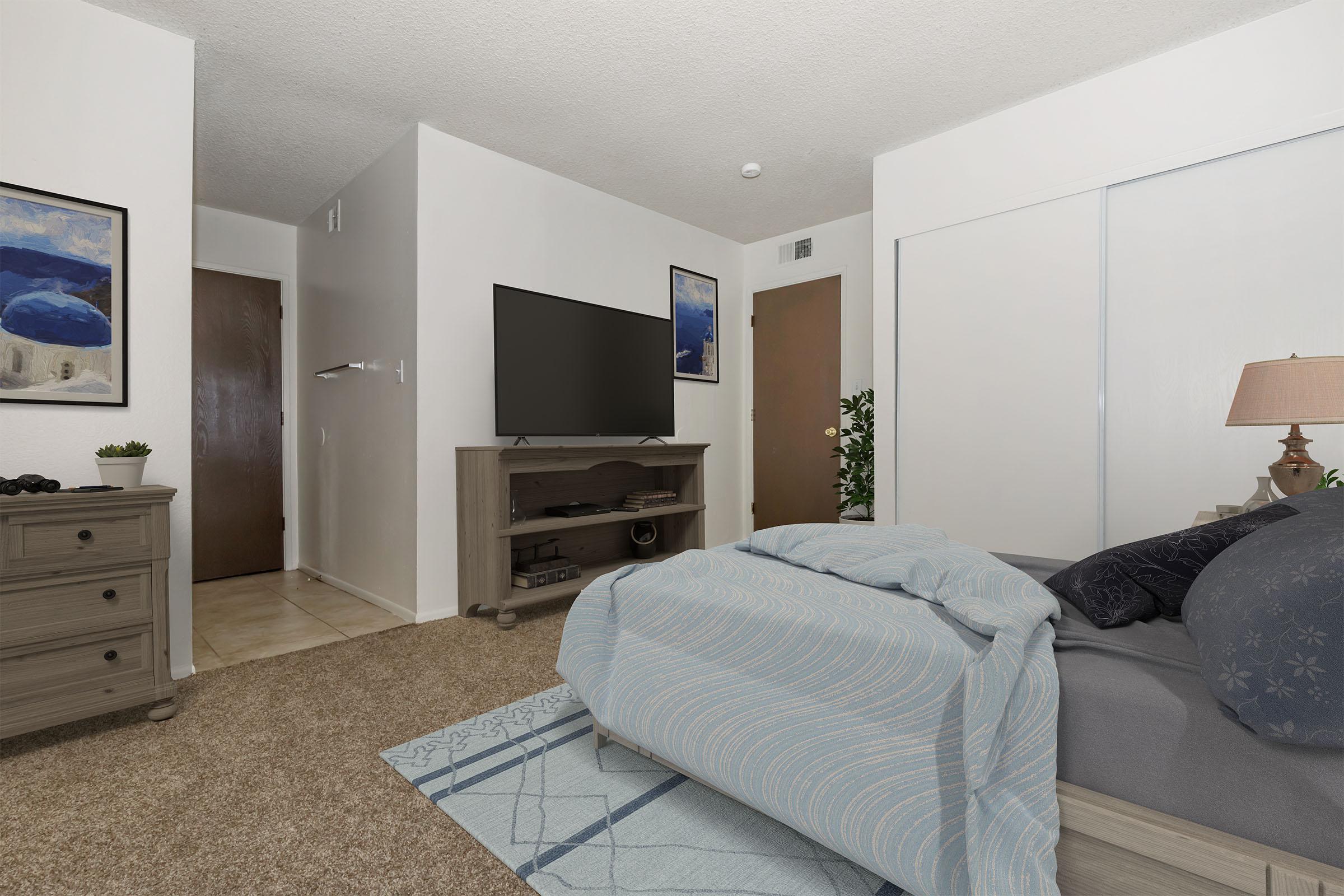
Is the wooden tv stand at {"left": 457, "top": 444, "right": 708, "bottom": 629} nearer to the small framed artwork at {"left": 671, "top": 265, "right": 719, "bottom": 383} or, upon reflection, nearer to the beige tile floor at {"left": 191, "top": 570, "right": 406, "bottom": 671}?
the beige tile floor at {"left": 191, "top": 570, "right": 406, "bottom": 671}

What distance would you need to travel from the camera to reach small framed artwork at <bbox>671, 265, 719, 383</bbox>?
468cm

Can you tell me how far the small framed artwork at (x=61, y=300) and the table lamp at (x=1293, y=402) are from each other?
3978 millimetres

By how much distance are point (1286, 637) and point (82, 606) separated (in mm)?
3004

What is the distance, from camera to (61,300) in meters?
2.21

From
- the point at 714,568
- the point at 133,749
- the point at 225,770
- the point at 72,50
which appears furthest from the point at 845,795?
the point at 72,50

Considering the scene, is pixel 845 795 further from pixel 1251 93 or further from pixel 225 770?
pixel 1251 93

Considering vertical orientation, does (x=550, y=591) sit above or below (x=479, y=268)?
below

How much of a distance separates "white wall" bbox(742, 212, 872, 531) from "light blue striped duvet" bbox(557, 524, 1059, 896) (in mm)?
2882

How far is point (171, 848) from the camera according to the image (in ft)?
4.76

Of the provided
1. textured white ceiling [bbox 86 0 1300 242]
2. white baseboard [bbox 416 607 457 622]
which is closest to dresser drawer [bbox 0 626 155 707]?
white baseboard [bbox 416 607 457 622]

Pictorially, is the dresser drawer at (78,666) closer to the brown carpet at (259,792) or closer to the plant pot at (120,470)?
the brown carpet at (259,792)

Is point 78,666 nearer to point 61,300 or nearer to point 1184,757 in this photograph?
point 61,300

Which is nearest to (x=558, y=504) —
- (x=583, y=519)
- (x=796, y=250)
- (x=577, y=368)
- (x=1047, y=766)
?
(x=583, y=519)

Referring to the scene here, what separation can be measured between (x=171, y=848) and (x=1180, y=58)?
445 centimetres
